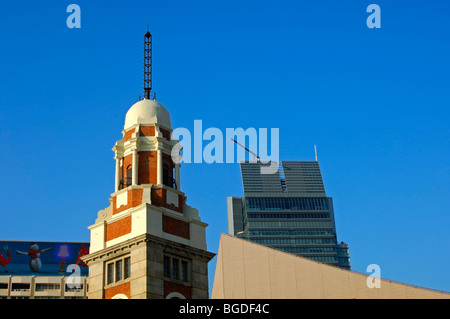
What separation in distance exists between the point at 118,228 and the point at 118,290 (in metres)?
4.18

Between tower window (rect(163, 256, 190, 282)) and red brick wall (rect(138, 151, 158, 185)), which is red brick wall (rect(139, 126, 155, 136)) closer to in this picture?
red brick wall (rect(138, 151, 158, 185))

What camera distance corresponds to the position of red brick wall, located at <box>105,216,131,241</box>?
153 ft

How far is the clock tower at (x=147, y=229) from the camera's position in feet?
147

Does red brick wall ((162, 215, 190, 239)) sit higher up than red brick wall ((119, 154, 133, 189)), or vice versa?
red brick wall ((119, 154, 133, 189))

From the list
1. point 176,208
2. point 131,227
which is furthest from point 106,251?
point 176,208

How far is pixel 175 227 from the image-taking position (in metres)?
47.4

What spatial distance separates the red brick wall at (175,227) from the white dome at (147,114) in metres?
7.56

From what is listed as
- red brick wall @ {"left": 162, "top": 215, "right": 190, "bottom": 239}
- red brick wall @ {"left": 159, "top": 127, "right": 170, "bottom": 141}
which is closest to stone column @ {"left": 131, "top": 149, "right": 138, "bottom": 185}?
red brick wall @ {"left": 159, "top": 127, "right": 170, "bottom": 141}

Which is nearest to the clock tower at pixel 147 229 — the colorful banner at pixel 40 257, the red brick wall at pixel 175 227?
the red brick wall at pixel 175 227

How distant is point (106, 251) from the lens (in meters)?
46.4

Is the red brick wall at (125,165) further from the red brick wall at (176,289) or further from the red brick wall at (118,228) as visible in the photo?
the red brick wall at (176,289)

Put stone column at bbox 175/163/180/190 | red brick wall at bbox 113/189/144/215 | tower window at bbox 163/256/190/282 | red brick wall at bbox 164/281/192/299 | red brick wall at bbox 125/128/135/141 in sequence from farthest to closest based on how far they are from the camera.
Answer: red brick wall at bbox 125/128/135/141
stone column at bbox 175/163/180/190
red brick wall at bbox 113/189/144/215
tower window at bbox 163/256/190/282
red brick wall at bbox 164/281/192/299
